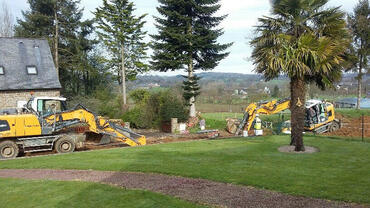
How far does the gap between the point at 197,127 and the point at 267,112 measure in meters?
8.00

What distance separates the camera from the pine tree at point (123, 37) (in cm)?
3475

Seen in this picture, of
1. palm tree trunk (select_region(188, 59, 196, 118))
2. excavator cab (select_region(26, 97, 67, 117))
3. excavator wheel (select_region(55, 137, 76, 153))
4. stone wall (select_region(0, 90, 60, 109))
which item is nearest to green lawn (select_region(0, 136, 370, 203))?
excavator wheel (select_region(55, 137, 76, 153))

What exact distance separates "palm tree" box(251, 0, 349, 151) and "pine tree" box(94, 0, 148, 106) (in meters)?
22.4

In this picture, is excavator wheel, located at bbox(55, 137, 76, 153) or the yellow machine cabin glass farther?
excavator wheel, located at bbox(55, 137, 76, 153)

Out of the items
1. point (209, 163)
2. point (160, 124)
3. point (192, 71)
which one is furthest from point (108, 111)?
point (209, 163)

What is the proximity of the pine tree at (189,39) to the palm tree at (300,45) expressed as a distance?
1512 cm

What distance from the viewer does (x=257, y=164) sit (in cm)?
1133

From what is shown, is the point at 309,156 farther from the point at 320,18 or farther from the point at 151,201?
the point at 151,201

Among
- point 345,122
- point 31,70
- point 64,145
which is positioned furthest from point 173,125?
point 345,122

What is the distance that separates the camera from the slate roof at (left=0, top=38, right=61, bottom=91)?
88.9 feet

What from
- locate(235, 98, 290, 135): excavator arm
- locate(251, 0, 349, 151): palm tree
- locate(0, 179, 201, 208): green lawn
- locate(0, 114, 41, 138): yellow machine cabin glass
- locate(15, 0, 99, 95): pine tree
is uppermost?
locate(15, 0, 99, 95): pine tree

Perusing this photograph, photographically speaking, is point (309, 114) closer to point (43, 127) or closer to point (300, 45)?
point (300, 45)

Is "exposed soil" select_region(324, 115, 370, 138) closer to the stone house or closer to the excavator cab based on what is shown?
the excavator cab

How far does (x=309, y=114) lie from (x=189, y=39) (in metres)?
12.4
